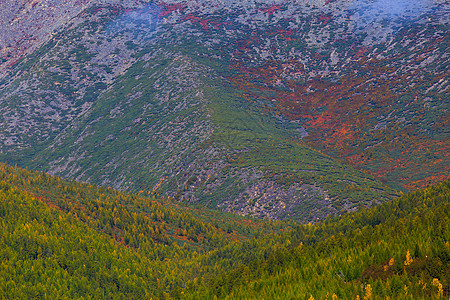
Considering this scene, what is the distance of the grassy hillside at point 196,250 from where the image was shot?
12819 mm

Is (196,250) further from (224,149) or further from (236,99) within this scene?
(236,99)

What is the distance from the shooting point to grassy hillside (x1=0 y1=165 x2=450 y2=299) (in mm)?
12819

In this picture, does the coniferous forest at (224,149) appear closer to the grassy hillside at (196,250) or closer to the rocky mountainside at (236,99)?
the grassy hillside at (196,250)

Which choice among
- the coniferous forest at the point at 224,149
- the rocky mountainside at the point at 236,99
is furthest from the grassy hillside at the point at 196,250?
the rocky mountainside at the point at 236,99

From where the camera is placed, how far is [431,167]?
55.8 m

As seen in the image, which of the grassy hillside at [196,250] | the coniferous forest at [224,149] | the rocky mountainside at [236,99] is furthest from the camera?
the rocky mountainside at [236,99]

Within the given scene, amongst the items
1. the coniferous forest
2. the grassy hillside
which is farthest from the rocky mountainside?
the grassy hillside

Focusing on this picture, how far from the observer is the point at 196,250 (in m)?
36.0

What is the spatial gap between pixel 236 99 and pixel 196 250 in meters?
58.0

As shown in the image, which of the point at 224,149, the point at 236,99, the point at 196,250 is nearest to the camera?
the point at 196,250

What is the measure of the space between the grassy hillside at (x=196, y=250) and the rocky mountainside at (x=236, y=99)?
15.9m

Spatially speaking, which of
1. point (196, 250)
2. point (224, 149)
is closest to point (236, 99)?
point (224, 149)

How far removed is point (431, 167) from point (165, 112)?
61864 mm

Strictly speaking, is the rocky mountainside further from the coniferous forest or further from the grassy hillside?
the grassy hillside
